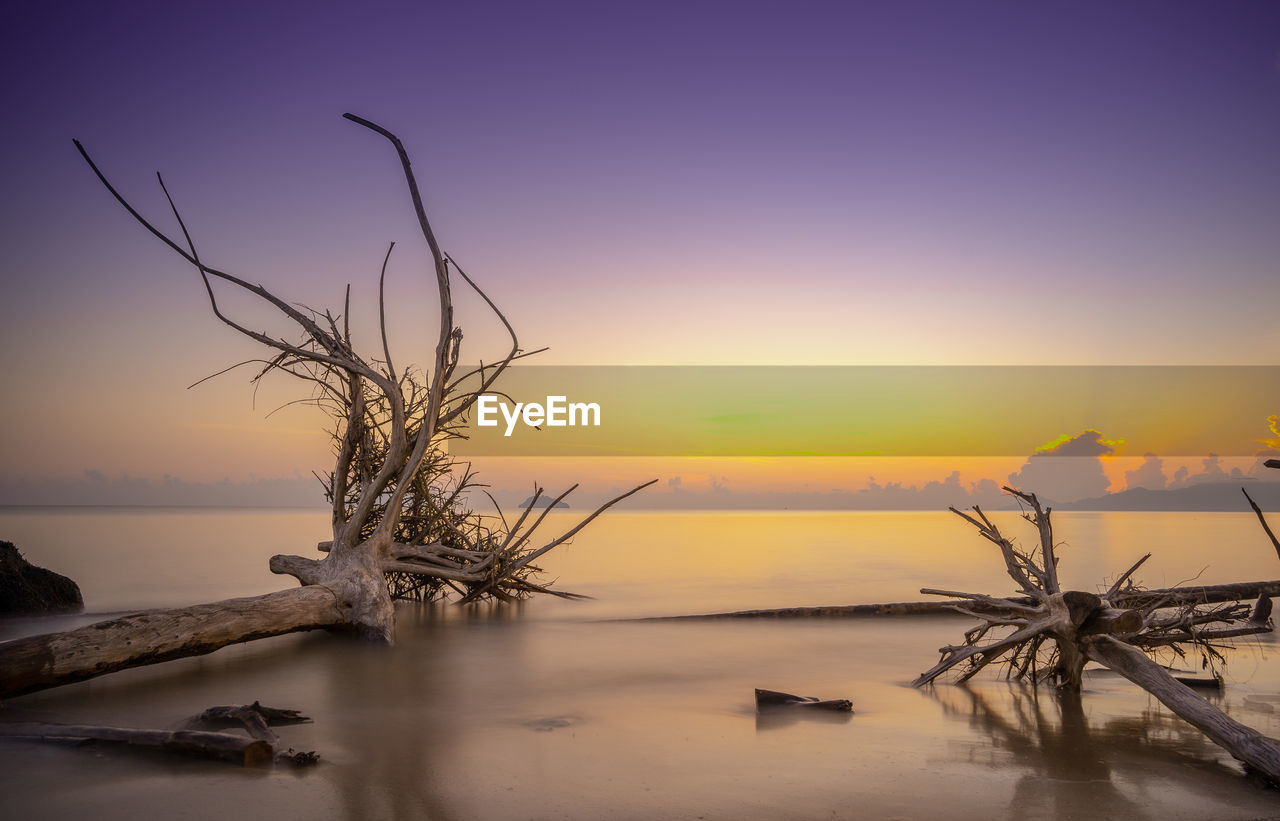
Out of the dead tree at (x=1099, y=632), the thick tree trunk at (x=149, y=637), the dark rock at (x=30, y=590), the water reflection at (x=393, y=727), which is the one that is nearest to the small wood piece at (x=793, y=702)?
the dead tree at (x=1099, y=632)

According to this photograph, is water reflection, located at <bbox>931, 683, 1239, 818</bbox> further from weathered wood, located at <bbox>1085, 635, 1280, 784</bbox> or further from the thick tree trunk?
the thick tree trunk

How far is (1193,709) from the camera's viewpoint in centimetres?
379

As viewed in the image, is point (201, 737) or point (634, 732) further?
point (634, 732)

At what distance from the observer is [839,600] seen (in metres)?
9.89

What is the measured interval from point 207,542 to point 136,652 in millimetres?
17716

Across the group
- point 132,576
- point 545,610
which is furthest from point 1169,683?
point 132,576

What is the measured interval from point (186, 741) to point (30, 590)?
6.31 m

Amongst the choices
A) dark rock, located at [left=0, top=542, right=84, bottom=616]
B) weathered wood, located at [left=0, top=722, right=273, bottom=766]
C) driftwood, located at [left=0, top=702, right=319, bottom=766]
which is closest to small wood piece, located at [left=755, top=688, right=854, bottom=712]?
driftwood, located at [left=0, top=702, right=319, bottom=766]

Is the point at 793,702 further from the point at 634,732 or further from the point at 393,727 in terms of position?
the point at 393,727

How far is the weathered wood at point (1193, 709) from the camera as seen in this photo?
336cm

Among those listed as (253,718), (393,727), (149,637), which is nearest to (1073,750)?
(393,727)

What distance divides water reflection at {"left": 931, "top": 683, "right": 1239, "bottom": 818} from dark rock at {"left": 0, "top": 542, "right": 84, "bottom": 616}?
330 inches

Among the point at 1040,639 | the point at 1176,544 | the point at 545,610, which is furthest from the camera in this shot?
the point at 1176,544

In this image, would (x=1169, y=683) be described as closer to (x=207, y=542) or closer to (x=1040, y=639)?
(x=1040, y=639)
